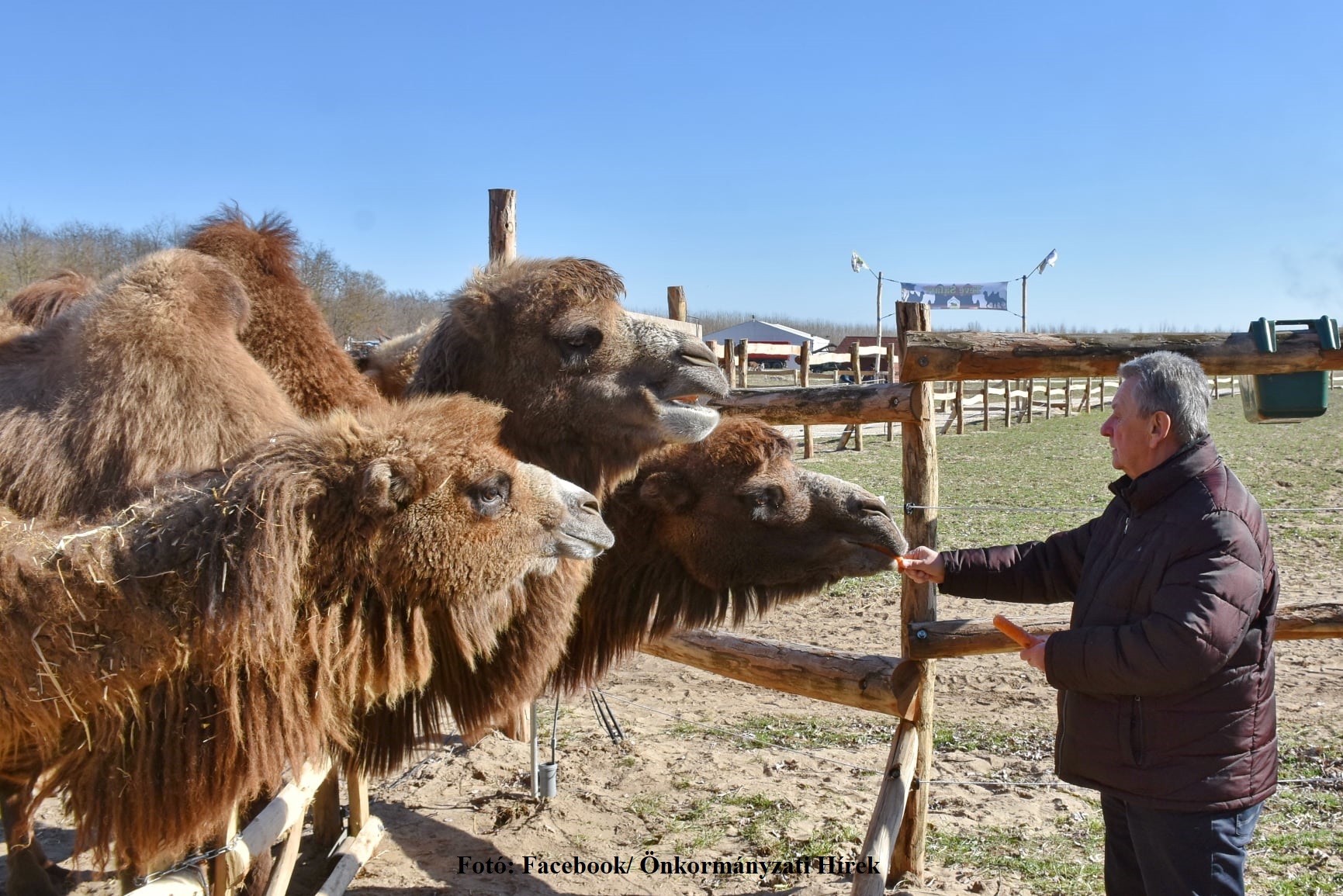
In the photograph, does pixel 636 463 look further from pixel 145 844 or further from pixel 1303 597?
pixel 1303 597

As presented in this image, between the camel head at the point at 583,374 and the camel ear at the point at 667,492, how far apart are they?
1.37 feet

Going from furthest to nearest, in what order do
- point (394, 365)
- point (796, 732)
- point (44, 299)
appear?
1. point (796, 732)
2. point (394, 365)
3. point (44, 299)

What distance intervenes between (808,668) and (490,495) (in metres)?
2.35

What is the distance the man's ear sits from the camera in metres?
2.87

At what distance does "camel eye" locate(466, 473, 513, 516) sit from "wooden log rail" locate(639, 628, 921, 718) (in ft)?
7.18

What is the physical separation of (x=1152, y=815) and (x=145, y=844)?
274cm

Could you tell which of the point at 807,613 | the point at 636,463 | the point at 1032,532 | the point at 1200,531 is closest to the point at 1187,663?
the point at 1200,531

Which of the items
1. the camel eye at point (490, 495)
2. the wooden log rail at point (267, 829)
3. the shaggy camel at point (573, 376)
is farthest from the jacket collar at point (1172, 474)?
the wooden log rail at point (267, 829)

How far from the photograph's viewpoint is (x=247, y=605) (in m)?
2.35

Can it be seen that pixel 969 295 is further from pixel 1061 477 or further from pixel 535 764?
pixel 535 764

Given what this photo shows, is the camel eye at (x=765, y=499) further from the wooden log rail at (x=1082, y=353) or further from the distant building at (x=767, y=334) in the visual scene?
the distant building at (x=767, y=334)

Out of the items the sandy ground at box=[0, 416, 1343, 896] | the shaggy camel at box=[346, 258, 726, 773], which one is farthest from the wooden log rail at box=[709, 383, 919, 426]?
the sandy ground at box=[0, 416, 1343, 896]

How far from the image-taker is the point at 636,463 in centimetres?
383

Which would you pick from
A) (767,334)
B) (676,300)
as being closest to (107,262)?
(676,300)
